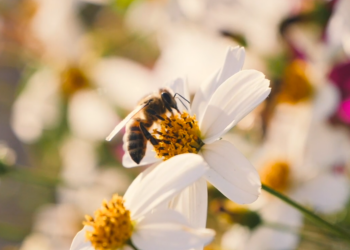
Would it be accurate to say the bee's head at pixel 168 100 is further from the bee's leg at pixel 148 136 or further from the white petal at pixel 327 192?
the white petal at pixel 327 192

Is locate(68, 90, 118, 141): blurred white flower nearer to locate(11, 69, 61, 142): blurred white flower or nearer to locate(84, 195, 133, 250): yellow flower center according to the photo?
locate(11, 69, 61, 142): blurred white flower

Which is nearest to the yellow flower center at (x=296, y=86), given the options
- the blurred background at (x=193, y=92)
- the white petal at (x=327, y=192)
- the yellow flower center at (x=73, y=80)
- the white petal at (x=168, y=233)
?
the blurred background at (x=193, y=92)

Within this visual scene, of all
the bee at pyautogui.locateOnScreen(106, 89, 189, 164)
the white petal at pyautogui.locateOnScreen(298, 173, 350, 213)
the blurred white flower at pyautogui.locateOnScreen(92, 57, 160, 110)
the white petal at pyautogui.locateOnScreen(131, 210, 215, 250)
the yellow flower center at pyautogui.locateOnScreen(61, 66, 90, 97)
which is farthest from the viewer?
the yellow flower center at pyautogui.locateOnScreen(61, 66, 90, 97)

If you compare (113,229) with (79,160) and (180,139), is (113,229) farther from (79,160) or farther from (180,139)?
(79,160)

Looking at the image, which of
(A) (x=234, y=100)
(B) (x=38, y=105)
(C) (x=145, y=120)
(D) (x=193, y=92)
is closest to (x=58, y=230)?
(B) (x=38, y=105)

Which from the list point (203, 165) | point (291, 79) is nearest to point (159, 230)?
point (203, 165)

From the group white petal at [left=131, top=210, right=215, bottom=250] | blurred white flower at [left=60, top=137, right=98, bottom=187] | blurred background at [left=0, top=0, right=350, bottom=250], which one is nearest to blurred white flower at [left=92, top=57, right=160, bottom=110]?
blurred background at [left=0, top=0, right=350, bottom=250]
